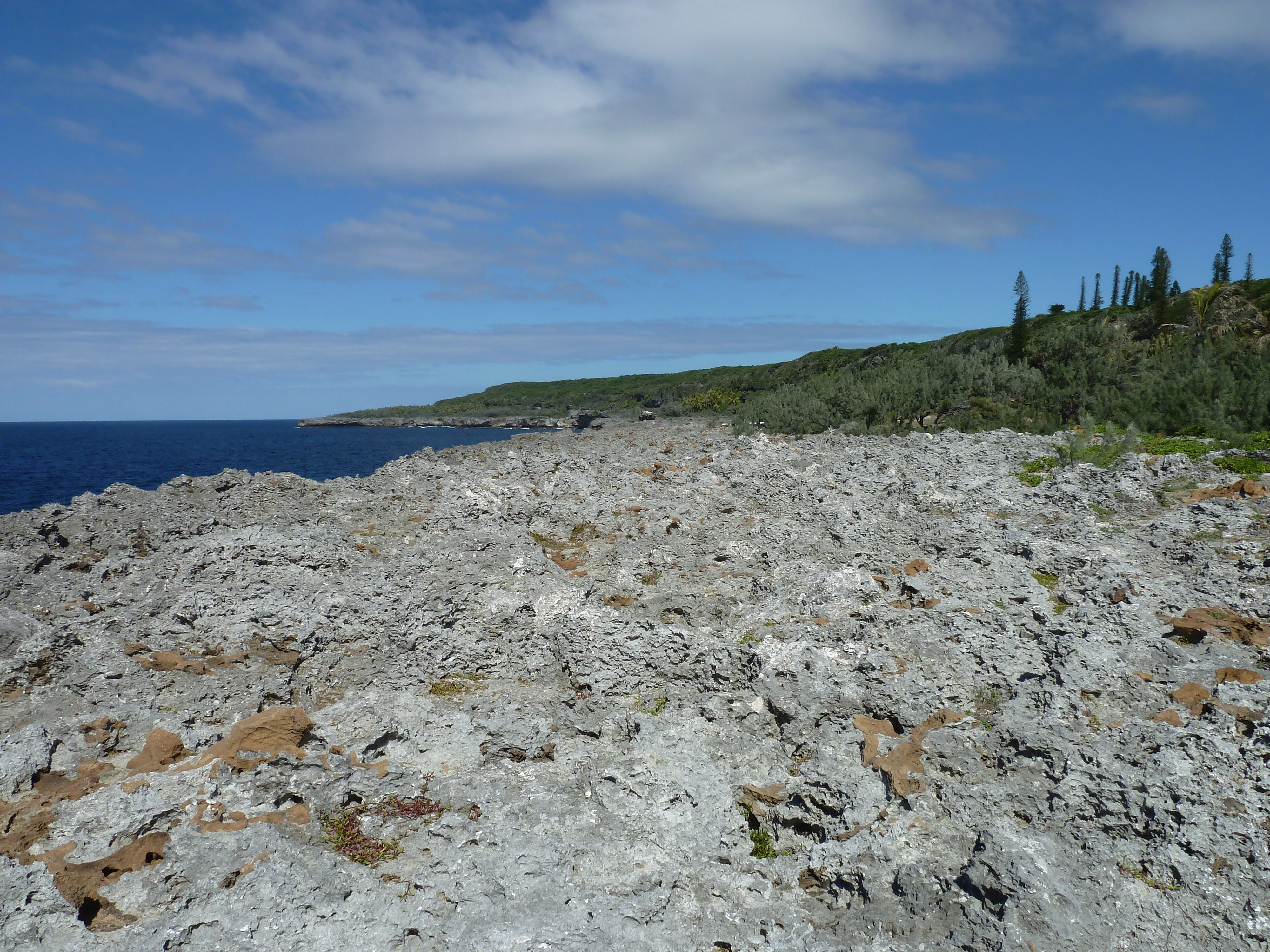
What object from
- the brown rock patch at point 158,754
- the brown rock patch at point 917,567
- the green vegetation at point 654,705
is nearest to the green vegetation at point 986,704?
the brown rock patch at point 917,567

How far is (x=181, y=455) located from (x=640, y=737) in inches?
3248

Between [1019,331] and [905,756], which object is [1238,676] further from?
[1019,331]

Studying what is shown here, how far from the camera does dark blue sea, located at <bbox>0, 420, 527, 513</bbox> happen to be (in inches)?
1714

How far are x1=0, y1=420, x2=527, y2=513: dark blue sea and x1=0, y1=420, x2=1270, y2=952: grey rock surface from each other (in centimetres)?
635

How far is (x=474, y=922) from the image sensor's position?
4.00 m

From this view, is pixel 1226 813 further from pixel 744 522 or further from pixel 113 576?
pixel 113 576

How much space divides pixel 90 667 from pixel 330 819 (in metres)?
2.97

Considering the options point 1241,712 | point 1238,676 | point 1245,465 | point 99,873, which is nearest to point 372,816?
point 99,873

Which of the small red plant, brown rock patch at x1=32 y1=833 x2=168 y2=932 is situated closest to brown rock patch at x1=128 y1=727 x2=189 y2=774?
brown rock patch at x1=32 y1=833 x2=168 y2=932

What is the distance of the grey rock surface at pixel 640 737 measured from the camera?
13.2 ft

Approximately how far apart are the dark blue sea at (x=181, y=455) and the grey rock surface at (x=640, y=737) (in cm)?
635

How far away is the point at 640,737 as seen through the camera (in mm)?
5637

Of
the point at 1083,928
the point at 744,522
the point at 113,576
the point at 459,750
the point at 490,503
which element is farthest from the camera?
the point at 490,503

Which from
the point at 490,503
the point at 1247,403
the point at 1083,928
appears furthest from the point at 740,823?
the point at 1247,403
